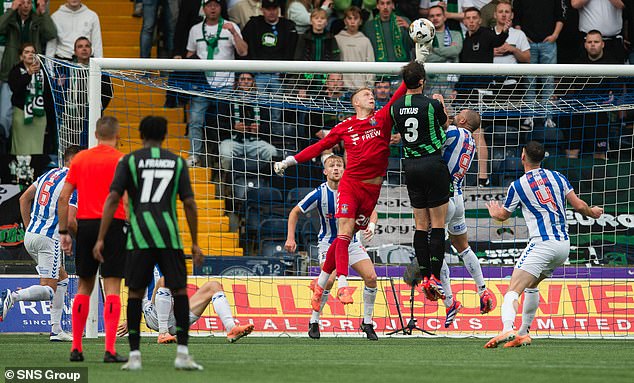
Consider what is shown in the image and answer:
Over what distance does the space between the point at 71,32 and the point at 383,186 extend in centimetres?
617

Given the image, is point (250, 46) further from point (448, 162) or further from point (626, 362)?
point (626, 362)

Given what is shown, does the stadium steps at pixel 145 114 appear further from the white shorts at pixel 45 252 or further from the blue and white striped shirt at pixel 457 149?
the blue and white striped shirt at pixel 457 149

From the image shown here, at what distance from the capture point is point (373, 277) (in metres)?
14.6

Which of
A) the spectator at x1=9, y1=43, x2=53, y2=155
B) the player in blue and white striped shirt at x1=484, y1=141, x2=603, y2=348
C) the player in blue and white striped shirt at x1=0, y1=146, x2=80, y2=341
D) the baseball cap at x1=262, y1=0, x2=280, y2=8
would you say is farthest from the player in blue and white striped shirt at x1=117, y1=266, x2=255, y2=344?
the baseball cap at x1=262, y1=0, x2=280, y2=8

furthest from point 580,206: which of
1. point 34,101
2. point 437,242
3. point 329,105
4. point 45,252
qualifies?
point 34,101

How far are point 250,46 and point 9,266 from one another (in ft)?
→ 18.7

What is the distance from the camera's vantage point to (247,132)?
1775cm

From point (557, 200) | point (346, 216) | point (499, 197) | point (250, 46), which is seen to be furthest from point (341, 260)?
point (250, 46)

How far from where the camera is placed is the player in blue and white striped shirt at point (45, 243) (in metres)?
14.5

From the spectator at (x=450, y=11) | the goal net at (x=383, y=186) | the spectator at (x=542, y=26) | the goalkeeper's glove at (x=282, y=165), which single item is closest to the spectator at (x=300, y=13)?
the goal net at (x=383, y=186)

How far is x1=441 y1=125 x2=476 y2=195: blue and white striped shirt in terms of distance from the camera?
1415cm

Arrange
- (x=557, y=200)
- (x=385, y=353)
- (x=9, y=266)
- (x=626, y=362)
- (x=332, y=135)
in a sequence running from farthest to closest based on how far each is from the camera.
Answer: (x=9, y=266)
(x=332, y=135)
(x=557, y=200)
(x=385, y=353)
(x=626, y=362)

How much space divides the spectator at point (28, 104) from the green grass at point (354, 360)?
5289mm

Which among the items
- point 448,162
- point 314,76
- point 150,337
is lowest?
point 150,337
